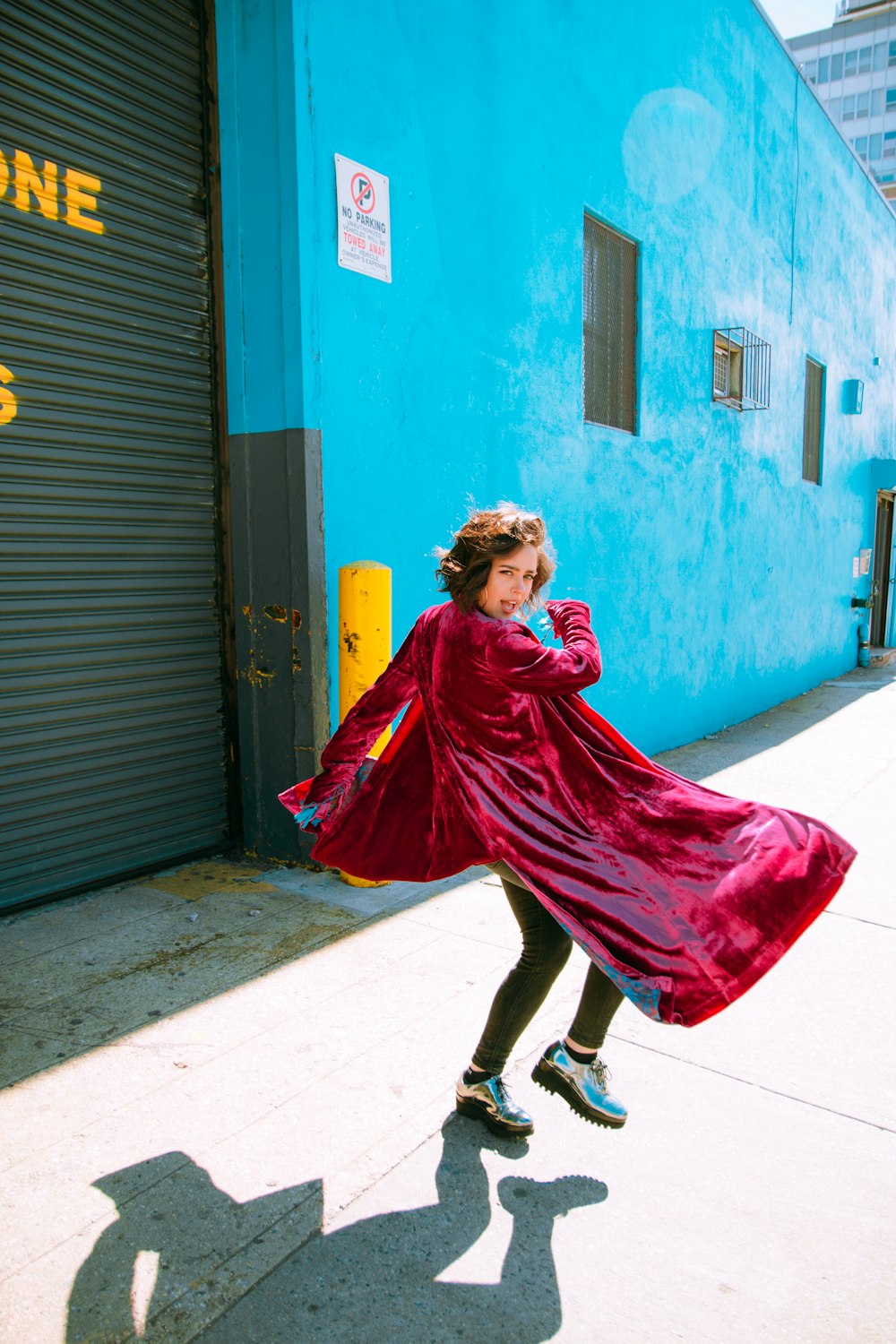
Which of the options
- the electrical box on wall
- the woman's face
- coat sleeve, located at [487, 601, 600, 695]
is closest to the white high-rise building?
the electrical box on wall

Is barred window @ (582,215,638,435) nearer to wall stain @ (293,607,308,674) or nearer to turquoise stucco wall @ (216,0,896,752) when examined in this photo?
turquoise stucco wall @ (216,0,896,752)

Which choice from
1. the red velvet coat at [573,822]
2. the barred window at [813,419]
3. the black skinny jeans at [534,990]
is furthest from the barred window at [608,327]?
the barred window at [813,419]

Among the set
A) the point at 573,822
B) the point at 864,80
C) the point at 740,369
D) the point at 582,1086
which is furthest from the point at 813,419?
the point at 864,80

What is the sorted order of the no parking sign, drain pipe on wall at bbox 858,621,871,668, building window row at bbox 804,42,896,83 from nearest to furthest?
1. the no parking sign
2. drain pipe on wall at bbox 858,621,871,668
3. building window row at bbox 804,42,896,83

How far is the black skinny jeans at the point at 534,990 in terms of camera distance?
256 centimetres

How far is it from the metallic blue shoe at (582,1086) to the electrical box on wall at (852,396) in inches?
525

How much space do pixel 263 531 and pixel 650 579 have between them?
4094 mm

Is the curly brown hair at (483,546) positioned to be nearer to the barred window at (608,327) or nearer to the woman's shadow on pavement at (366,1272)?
the woman's shadow on pavement at (366,1272)

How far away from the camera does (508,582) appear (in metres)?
2.47

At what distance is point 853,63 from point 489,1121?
10171 cm

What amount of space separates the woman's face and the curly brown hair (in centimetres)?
1

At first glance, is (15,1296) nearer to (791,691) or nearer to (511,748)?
(511,748)

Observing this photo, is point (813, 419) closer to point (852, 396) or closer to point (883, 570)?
point (852, 396)

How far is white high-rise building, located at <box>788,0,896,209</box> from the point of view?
261 feet
